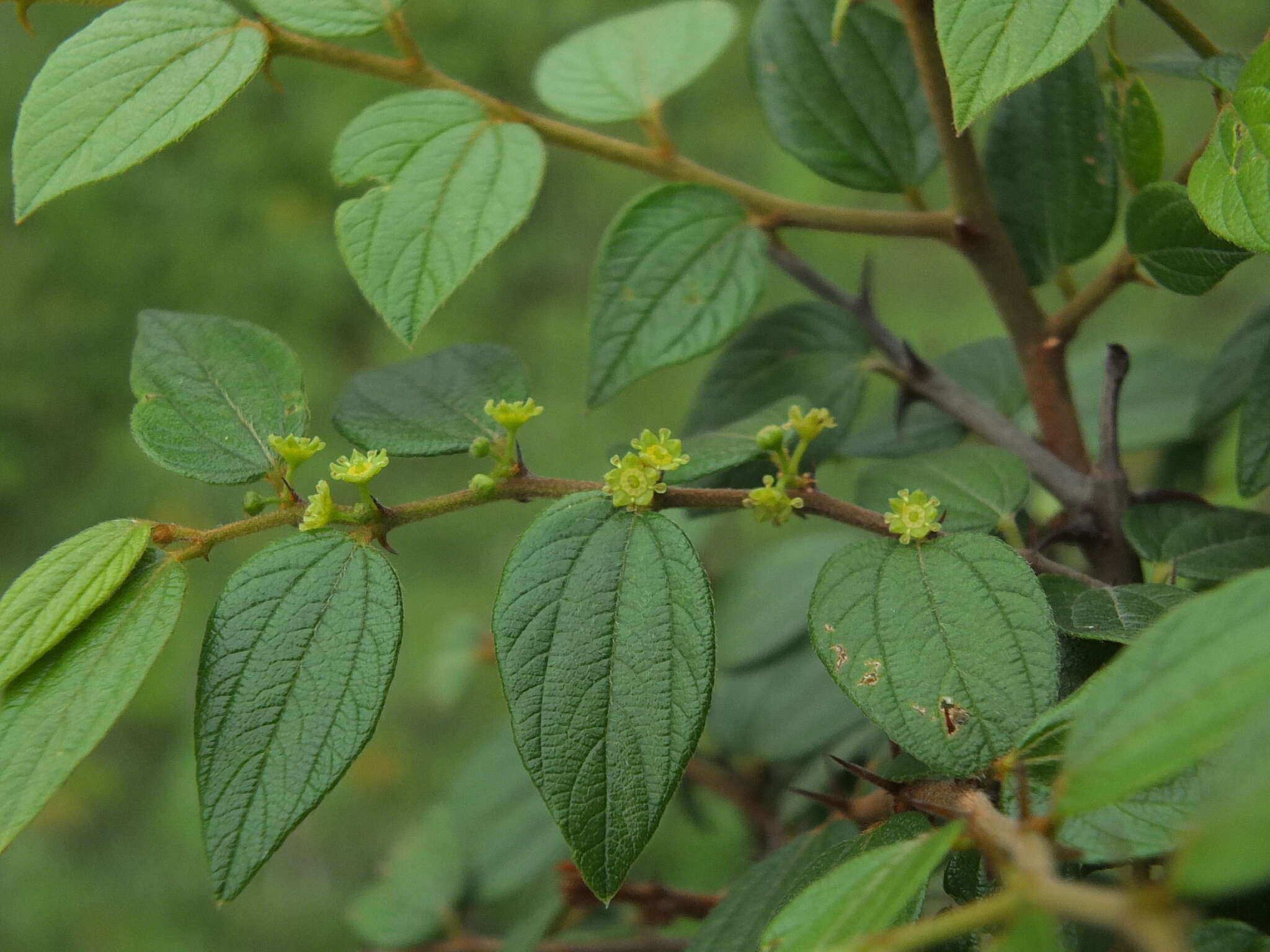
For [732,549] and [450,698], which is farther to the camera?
[732,549]

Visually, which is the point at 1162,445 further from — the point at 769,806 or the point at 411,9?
the point at 411,9

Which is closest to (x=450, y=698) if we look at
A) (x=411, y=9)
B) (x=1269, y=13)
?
(x=411, y=9)

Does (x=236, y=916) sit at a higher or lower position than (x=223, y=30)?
lower

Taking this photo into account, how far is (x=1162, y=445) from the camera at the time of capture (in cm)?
70

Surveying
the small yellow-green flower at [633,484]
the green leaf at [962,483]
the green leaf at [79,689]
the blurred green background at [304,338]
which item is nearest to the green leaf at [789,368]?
the green leaf at [962,483]

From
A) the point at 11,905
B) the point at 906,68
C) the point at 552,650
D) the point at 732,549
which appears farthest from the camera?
the point at 732,549

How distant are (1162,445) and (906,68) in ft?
1.00

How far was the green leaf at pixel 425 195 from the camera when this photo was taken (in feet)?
1.40

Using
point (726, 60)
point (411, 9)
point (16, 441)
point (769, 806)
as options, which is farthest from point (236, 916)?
point (726, 60)

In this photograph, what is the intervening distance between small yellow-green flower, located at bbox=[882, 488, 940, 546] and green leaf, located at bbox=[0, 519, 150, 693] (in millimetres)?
275

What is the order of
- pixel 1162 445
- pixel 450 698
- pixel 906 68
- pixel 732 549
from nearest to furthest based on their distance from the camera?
pixel 906 68
pixel 1162 445
pixel 450 698
pixel 732 549

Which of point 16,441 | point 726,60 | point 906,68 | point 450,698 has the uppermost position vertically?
point 906,68

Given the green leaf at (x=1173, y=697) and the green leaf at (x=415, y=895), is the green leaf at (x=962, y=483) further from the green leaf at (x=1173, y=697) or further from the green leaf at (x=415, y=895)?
the green leaf at (x=415, y=895)

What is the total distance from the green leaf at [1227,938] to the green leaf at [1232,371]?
30 centimetres
